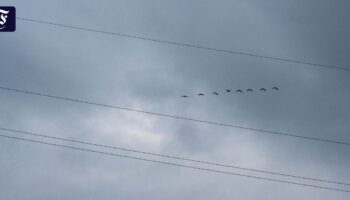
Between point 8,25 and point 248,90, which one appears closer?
point 8,25

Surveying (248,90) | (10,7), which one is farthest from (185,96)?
(10,7)

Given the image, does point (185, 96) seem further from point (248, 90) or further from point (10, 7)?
point (10, 7)

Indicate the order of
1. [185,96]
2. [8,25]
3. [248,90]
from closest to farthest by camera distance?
1. [8,25]
2. [185,96]
3. [248,90]

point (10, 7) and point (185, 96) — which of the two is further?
point (185, 96)

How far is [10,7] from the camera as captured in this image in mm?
36062

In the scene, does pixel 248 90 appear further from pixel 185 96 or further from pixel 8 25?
pixel 8 25

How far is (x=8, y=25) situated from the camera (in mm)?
35344

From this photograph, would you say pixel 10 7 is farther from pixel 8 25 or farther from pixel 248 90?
pixel 248 90

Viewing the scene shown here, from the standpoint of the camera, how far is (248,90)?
67.9 metres

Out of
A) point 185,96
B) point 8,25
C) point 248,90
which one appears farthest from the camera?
point 248,90

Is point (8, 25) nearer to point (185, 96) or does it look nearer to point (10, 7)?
point (10, 7)

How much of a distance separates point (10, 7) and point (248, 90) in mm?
42772

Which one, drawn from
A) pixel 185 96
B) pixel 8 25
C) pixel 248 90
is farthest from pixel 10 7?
pixel 248 90

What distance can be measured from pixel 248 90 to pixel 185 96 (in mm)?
12053
